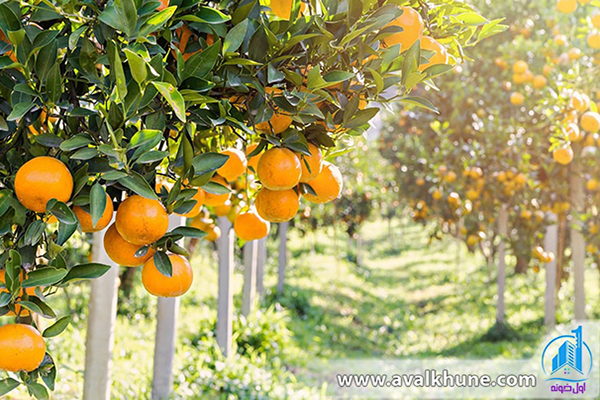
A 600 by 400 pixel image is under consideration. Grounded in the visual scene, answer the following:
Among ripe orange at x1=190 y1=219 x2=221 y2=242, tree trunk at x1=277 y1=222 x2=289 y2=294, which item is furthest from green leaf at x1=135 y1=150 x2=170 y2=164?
tree trunk at x1=277 y1=222 x2=289 y2=294

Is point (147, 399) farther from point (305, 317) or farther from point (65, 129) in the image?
point (305, 317)

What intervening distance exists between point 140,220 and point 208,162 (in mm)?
156

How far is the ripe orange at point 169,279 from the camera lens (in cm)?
96

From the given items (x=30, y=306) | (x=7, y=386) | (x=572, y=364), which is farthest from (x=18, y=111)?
(x=572, y=364)

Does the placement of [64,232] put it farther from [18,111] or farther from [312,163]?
[312,163]

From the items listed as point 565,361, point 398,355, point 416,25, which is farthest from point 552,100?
point 398,355

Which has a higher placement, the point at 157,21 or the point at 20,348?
the point at 157,21

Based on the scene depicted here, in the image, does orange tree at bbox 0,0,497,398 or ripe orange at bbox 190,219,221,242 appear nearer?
orange tree at bbox 0,0,497,398

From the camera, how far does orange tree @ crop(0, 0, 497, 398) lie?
32.7 inches

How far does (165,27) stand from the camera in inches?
35.8

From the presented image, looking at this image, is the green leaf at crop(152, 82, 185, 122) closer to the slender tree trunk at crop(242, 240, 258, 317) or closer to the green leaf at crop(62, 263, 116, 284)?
the green leaf at crop(62, 263, 116, 284)

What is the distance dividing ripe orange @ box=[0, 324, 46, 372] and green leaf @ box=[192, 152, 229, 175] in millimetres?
373

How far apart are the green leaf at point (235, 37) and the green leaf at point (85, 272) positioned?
40 cm

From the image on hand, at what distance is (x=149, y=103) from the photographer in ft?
2.87
